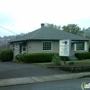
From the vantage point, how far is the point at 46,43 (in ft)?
99.2

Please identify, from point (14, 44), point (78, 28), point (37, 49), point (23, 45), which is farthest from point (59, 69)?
point (78, 28)

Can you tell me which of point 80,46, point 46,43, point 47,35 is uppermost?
point 47,35

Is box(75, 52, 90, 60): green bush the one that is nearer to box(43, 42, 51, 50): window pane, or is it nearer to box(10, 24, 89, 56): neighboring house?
box(10, 24, 89, 56): neighboring house

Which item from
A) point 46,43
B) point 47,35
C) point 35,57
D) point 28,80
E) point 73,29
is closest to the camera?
point 28,80

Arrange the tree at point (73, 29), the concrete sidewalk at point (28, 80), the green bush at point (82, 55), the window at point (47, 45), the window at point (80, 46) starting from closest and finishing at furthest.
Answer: the concrete sidewalk at point (28, 80) < the window at point (47, 45) < the green bush at point (82, 55) < the window at point (80, 46) < the tree at point (73, 29)

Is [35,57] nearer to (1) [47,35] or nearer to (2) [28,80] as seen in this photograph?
(1) [47,35]

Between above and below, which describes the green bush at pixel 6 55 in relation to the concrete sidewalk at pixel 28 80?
above

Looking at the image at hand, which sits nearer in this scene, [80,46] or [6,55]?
[6,55]

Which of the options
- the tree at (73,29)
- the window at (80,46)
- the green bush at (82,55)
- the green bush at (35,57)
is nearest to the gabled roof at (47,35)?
the window at (80,46)

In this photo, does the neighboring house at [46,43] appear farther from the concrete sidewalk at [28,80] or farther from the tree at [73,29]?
the tree at [73,29]

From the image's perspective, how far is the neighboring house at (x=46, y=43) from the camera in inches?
1175

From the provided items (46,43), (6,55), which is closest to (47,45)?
(46,43)

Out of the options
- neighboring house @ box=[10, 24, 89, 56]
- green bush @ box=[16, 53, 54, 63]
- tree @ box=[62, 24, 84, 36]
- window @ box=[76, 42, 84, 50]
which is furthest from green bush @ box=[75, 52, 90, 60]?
tree @ box=[62, 24, 84, 36]

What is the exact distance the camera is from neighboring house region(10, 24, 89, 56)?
2984cm
